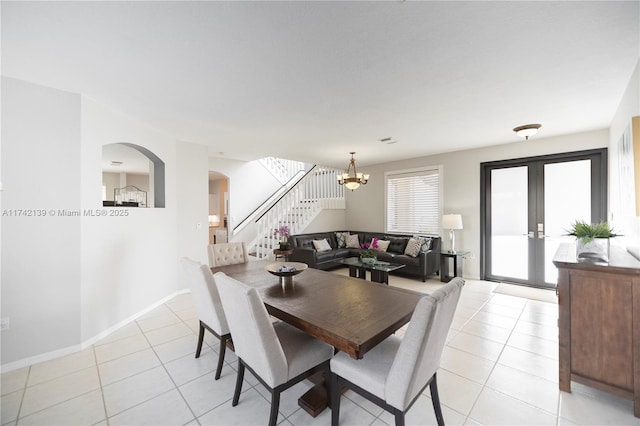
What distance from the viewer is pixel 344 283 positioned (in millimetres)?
2488

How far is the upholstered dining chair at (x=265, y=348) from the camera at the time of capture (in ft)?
4.96

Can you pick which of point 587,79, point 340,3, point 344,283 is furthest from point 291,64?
point 587,79

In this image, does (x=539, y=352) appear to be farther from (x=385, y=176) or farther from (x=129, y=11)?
(x=385, y=176)

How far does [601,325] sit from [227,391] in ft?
9.44

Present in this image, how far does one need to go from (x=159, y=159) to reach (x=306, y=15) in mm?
3385

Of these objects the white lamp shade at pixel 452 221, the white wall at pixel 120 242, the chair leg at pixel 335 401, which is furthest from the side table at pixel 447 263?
the white wall at pixel 120 242

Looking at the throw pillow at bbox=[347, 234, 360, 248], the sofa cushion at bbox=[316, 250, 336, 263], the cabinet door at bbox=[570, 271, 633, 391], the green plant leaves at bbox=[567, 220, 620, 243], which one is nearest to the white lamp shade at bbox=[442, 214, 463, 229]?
the throw pillow at bbox=[347, 234, 360, 248]

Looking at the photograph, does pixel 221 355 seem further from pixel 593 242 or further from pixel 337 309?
pixel 593 242

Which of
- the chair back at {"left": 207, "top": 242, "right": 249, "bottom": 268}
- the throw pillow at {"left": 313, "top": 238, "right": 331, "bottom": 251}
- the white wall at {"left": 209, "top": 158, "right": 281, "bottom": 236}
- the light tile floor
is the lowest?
the light tile floor

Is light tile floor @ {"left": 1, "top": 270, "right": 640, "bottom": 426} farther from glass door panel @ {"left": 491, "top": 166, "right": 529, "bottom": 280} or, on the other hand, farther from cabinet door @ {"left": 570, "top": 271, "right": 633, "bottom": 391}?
glass door panel @ {"left": 491, "top": 166, "right": 529, "bottom": 280}

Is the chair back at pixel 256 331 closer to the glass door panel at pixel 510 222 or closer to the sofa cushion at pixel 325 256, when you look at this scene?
the sofa cushion at pixel 325 256

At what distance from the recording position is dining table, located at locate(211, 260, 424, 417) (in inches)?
58.5

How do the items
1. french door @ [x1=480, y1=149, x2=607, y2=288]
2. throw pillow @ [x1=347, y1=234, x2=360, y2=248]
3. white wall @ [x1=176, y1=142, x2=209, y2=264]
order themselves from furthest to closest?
throw pillow @ [x1=347, y1=234, x2=360, y2=248] < white wall @ [x1=176, y1=142, x2=209, y2=264] < french door @ [x1=480, y1=149, x2=607, y2=288]

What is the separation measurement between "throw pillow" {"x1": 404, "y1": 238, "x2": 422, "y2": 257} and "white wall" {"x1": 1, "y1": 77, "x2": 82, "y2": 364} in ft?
17.2
